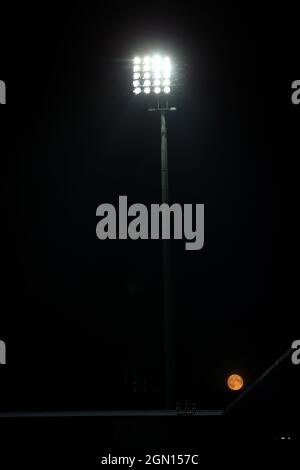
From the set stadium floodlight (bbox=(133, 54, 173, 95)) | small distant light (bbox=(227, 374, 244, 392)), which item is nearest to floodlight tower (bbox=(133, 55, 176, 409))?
stadium floodlight (bbox=(133, 54, 173, 95))

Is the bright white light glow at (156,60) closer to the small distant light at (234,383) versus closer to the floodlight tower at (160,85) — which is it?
the floodlight tower at (160,85)

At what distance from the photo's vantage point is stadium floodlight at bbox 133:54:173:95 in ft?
37.3

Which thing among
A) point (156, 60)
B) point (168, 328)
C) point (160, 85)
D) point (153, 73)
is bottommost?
point (168, 328)

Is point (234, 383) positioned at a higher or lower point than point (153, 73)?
lower

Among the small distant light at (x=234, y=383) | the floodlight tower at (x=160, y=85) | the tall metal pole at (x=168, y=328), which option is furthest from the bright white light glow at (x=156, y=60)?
the small distant light at (x=234, y=383)

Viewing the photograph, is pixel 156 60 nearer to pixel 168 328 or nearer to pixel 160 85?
pixel 160 85

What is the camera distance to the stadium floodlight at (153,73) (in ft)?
37.3

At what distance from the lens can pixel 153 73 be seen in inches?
456

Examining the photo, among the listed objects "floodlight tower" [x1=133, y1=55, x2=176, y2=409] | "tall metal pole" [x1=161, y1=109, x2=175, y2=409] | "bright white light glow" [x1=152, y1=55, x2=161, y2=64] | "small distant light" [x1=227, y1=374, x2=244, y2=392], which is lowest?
"small distant light" [x1=227, y1=374, x2=244, y2=392]

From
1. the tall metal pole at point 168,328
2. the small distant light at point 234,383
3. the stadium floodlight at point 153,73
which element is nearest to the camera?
the small distant light at point 234,383

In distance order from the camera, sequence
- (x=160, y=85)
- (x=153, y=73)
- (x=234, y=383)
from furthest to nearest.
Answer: (x=153, y=73), (x=160, y=85), (x=234, y=383)

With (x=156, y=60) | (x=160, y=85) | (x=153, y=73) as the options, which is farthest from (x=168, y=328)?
(x=156, y=60)

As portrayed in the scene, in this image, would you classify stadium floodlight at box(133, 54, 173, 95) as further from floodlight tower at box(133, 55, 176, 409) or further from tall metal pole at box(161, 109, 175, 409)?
tall metal pole at box(161, 109, 175, 409)

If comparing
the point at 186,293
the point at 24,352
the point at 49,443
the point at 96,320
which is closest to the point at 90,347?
the point at 96,320
